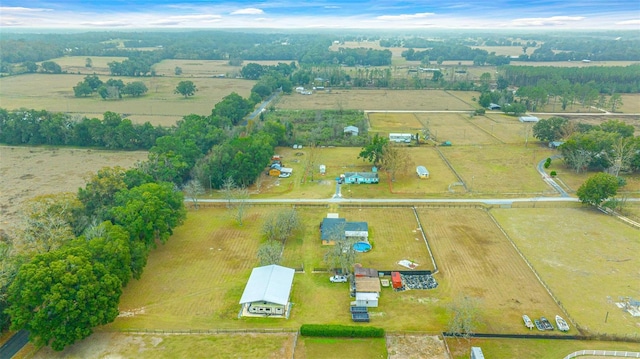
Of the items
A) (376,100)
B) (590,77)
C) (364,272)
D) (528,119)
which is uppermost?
(590,77)

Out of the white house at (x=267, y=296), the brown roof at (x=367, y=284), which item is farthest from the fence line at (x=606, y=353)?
the white house at (x=267, y=296)

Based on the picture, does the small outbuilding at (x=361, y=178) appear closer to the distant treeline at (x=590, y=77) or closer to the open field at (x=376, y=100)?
the open field at (x=376, y=100)

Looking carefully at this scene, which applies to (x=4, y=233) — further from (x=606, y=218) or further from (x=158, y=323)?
(x=606, y=218)

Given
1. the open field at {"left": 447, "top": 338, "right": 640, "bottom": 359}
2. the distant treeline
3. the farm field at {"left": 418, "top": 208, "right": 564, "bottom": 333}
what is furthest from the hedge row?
the distant treeline

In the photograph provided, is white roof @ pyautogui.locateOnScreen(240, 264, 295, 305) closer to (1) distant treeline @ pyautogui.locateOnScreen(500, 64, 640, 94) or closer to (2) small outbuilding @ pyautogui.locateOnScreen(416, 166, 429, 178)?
(2) small outbuilding @ pyautogui.locateOnScreen(416, 166, 429, 178)

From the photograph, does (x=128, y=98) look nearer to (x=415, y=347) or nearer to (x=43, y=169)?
(x=43, y=169)

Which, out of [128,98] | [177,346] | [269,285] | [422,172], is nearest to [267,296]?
[269,285]
